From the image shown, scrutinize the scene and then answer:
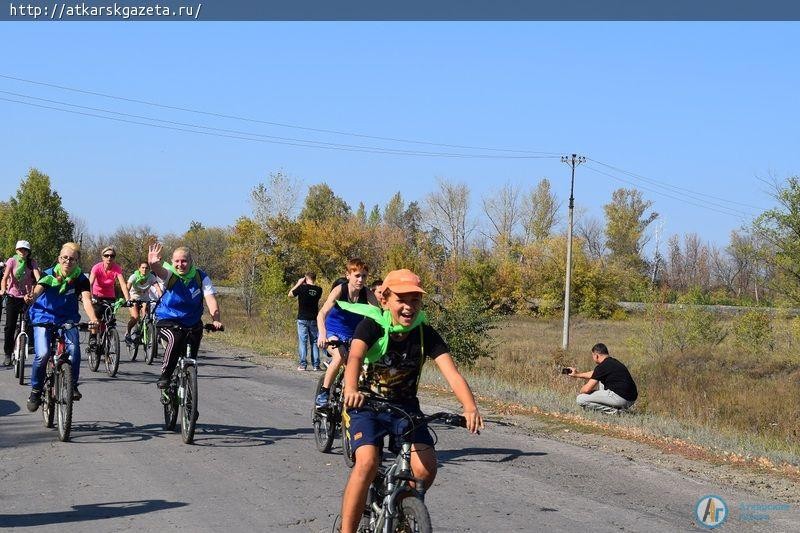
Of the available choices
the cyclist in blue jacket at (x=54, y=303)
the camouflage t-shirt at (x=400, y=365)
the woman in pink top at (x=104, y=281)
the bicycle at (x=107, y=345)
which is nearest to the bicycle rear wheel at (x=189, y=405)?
the cyclist in blue jacket at (x=54, y=303)

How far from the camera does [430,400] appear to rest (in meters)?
14.2

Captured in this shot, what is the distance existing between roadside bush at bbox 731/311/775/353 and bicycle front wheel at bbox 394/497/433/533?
3918 cm

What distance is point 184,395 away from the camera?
395 inches

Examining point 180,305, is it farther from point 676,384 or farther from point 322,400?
point 676,384

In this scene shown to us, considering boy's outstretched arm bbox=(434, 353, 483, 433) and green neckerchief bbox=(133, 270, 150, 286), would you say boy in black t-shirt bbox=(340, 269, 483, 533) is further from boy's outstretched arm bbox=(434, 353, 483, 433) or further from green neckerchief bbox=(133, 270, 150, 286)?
green neckerchief bbox=(133, 270, 150, 286)

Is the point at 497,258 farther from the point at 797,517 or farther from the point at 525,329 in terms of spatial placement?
the point at 797,517

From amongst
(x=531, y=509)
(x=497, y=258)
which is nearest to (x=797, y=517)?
(x=531, y=509)

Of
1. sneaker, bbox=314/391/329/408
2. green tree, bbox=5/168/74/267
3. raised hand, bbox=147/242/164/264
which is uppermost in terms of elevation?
green tree, bbox=5/168/74/267

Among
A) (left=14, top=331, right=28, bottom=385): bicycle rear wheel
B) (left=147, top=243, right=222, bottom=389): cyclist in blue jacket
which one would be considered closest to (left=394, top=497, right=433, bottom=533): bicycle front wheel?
(left=147, top=243, right=222, bottom=389): cyclist in blue jacket

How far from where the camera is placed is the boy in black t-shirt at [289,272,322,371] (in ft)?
61.7

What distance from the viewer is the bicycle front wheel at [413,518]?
4773 mm

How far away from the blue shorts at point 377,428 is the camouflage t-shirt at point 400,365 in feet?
0.65

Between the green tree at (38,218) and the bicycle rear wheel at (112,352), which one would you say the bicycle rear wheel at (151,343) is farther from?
the green tree at (38,218)

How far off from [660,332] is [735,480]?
32.8 metres
